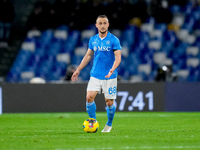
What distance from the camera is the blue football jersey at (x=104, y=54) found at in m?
8.05

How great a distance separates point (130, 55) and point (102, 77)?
13.1m

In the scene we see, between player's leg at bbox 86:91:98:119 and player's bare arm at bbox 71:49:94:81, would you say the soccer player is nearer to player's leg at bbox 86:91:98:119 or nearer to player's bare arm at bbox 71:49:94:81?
player's leg at bbox 86:91:98:119

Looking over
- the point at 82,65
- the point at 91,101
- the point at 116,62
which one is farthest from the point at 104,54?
the point at 91,101

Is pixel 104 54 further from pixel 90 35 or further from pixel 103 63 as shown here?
pixel 90 35

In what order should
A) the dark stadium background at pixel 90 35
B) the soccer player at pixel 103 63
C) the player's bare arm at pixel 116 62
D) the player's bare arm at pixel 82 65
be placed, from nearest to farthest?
the player's bare arm at pixel 116 62 → the soccer player at pixel 103 63 → the player's bare arm at pixel 82 65 → the dark stadium background at pixel 90 35

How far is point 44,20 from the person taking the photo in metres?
21.6

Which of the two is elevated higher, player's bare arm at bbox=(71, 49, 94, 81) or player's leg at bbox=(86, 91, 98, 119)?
player's bare arm at bbox=(71, 49, 94, 81)

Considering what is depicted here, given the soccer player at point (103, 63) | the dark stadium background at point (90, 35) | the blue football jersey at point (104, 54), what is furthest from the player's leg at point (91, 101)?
the dark stadium background at point (90, 35)

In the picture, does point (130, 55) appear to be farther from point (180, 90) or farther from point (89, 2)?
point (180, 90)

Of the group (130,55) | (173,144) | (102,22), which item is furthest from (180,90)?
(173,144)

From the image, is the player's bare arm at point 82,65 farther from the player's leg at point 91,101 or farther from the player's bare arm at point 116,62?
the player's bare arm at point 116,62

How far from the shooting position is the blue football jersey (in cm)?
805

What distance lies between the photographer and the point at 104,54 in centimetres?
809

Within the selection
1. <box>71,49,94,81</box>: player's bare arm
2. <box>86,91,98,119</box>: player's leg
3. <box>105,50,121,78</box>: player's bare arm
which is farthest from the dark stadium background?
<box>105,50,121,78</box>: player's bare arm
